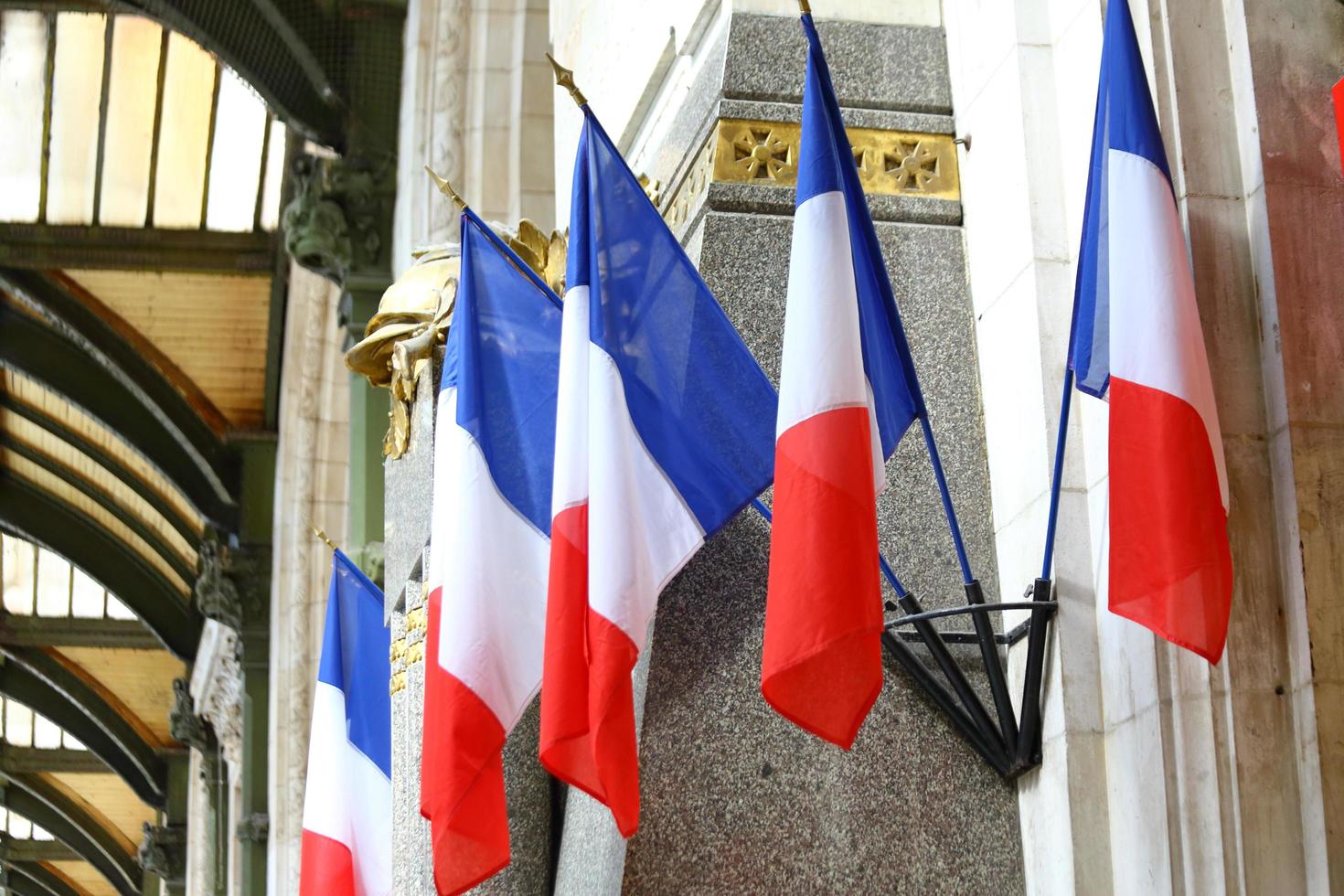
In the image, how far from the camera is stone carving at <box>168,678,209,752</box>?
60.4ft

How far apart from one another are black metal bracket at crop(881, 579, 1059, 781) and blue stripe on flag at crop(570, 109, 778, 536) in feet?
1.18

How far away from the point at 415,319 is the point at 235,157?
348 inches

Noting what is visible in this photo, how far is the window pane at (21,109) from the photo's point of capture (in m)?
12.2

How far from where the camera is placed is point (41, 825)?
2677cm

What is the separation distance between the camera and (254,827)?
13531 mm

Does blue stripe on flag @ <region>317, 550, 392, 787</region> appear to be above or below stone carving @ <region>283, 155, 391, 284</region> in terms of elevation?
below

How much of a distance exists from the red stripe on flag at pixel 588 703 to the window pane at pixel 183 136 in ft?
31.8

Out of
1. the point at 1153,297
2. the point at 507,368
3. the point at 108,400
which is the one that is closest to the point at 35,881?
the point at 108,400

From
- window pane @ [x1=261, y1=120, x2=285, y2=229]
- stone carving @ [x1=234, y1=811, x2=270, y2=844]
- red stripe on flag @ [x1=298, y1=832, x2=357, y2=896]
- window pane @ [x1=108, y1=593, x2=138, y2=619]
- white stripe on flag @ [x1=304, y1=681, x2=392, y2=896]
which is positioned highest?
window pane @ [x1=261, y1=120, x2=285, y2=229]

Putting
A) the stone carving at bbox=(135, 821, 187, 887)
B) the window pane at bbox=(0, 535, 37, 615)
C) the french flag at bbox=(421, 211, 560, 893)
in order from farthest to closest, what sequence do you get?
the stone carving at bbox=(135, 821, 187, 887)
the window pane at bbox=(0, 535, 37, 615)
the french flag at bbox=(421, 211, 560, 893)

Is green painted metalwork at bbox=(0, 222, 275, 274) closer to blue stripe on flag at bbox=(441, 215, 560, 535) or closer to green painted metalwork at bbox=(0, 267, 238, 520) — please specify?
green painted metalwork at bbox=(0, 267, 238, 520)

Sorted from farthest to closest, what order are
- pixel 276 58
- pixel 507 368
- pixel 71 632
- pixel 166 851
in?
pixel 166 851, pixel 71 632, pixel 276 58, pixel 507 368

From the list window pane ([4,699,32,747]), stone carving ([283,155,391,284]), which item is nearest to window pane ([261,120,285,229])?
stone carving ([283,155,391,284])

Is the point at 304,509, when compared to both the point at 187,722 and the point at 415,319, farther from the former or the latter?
the point at 415,319
